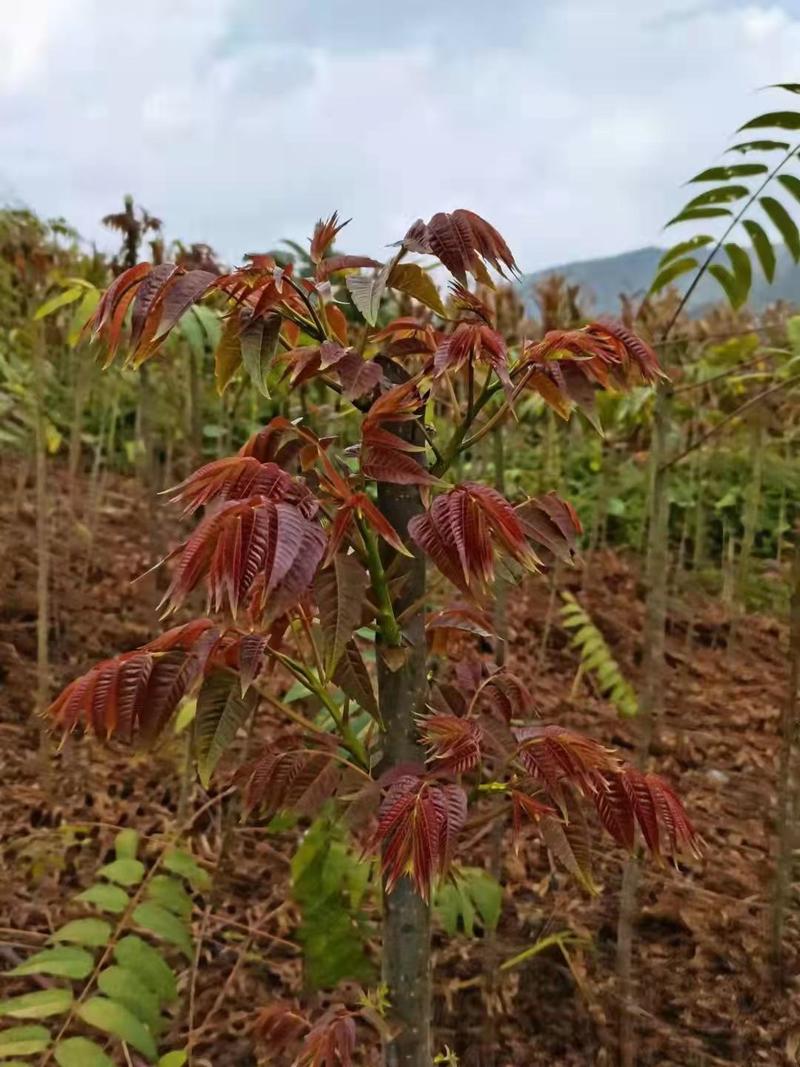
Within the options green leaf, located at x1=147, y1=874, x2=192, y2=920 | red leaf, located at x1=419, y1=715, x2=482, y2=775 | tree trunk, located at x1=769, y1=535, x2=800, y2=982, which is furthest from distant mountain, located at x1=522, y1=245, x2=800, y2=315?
red leaf, located at x1=419, y1=715, x2=482, y2=775

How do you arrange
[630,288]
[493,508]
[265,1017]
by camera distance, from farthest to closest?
[630,288]
[265,1017]
[493,508]

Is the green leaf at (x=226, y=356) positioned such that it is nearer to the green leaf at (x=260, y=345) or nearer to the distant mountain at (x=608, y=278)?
the green leaf at (x=260, y=345)

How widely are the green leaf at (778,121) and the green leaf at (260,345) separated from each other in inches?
27.8

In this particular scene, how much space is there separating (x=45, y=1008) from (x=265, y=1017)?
0.81ft

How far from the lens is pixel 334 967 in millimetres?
1062

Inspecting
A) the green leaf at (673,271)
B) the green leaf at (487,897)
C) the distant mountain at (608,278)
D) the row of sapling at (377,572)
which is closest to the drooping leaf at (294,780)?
the row of sapling at (377,572)

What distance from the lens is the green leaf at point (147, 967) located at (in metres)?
1.00

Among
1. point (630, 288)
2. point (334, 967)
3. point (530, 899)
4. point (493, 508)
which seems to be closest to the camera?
point (493, 508)

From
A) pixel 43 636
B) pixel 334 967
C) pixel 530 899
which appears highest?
pixel 43 636

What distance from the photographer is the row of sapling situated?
604 mm

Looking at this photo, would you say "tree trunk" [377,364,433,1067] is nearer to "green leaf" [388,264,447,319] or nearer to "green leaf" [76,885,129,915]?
"green leaf" [388,264,447,319]

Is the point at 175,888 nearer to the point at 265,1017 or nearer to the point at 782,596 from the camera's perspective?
the point at 265,1017

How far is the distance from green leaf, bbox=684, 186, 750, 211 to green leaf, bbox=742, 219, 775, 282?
1.4 inches


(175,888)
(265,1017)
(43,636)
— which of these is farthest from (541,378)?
(43,636)
